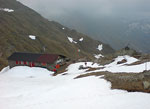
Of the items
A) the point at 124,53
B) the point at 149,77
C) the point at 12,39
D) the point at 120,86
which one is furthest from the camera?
the point at 12,39

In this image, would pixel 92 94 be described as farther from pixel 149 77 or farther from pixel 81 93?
pixel 149 77

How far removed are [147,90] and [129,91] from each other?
1.86 m

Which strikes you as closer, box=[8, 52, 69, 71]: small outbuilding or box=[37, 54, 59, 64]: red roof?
box=[37, 54, 59, 64]: red roof

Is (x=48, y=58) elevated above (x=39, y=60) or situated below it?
above

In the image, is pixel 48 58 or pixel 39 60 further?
pixel 48 58

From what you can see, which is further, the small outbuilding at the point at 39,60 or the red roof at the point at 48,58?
the small outbuilding at the point at 39,60

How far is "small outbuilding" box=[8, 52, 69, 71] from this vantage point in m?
54.7

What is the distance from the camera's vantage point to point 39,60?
5594cm

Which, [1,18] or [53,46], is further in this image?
[1,18]

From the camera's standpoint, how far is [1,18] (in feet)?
546

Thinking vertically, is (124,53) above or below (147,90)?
above

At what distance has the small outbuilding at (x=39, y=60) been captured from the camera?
179 ft

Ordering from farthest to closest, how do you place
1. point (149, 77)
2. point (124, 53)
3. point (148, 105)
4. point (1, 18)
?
1. point (1, 18)
2. point (124, 53)
3. point (149, 77)
4. point (148, 105)

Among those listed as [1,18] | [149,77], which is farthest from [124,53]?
[1,18]
